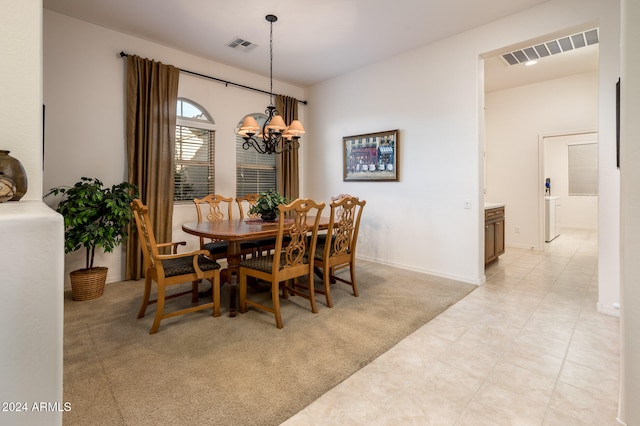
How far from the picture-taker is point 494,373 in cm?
191

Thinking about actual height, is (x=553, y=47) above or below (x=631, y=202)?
above

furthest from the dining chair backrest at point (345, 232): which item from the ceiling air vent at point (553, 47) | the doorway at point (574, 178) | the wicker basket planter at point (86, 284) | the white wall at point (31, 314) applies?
the doorway at point (574, 178)

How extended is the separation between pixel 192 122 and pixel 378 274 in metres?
3.46

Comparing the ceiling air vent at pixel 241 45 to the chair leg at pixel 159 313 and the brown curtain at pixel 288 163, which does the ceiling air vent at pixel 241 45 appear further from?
the chair leg at pixel 159 313

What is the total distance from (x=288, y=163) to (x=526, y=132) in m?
4.49

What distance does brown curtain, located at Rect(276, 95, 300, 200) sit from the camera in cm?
544

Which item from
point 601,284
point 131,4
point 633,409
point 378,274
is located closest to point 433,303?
point 378,274

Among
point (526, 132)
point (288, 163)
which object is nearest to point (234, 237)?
point (288, 163)

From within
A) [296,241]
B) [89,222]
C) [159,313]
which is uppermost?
[89,222]

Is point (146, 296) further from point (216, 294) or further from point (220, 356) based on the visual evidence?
point (220, 356)

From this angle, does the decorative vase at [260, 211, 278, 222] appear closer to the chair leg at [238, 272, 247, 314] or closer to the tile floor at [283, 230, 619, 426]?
the chair leg at [238, 272, 247, 314]

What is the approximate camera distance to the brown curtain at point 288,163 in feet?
A: 17.9

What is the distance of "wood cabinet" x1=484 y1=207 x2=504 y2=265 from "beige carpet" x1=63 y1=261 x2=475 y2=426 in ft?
4.30

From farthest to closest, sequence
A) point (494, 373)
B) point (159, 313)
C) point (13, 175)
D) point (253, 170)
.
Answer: point (253, 170)
point (159, 313)
point (494, 373)
point (13, 175)
